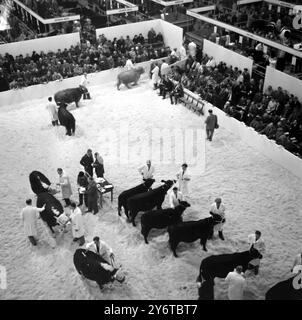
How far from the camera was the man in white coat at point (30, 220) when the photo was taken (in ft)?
34.3

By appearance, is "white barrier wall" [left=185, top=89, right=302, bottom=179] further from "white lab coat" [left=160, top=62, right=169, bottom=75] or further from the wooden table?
the wooden table

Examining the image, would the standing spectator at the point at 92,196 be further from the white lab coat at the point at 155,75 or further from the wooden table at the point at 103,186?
the white lab coat at the point at 155,75

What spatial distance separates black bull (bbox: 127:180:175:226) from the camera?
36.6ft

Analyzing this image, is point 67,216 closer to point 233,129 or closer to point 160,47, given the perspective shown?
point 233,129

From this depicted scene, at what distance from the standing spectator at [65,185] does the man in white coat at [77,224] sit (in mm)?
1344

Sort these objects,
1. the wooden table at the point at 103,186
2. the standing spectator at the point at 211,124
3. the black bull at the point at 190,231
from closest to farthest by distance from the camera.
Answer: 1. the black bull at the point at 190,231
2. the wooden table at the point at 103,186
3. the standing spectator at the point at 211,124

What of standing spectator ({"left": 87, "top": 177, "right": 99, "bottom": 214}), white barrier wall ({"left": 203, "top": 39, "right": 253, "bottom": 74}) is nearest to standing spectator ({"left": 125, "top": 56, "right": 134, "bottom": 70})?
white barrier wall ({"left": 203, "top": 39, "right": 253, "bottom": 74})

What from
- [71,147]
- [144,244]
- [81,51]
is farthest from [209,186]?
[81,51]

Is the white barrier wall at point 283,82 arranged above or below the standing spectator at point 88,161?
above

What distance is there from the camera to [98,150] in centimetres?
1495

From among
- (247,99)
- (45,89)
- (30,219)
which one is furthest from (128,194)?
(45,89)

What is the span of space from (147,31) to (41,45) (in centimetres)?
577

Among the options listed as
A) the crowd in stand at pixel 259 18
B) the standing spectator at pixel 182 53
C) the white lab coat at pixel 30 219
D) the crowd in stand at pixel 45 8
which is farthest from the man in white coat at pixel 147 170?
the crowd in stand at pixel 45 8

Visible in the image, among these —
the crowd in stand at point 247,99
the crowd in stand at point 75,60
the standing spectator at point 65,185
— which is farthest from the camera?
the crowd in stand at point 75,60
